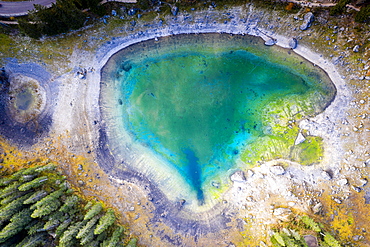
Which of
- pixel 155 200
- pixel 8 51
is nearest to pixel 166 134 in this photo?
pixel 155 200

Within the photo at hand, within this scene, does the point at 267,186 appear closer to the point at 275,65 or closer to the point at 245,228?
the point at 245,228

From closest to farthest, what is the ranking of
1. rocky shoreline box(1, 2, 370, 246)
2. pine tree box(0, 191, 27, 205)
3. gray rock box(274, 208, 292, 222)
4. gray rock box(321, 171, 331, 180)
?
pine tree box(0, 191, 27, 205) → gray rock box(274, 208, 292, 222) → gray rock box(321, 171, 331, 180) → rocky shoreline box(1, 2, 370, 246)

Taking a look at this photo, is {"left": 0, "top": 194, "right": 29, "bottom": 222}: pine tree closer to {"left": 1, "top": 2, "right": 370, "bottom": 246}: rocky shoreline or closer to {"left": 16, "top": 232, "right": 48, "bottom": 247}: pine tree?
{"left": 16, "top": 232, "right": 48, "bottom": 247}: pine tree

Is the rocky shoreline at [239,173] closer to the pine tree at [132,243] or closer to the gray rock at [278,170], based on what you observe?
the gray rock at [278,170]

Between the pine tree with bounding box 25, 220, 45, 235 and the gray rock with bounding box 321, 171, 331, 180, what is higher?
the gray rock with bounding box 321, 171, 331, 180

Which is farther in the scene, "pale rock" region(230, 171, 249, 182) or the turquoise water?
the turquoise water

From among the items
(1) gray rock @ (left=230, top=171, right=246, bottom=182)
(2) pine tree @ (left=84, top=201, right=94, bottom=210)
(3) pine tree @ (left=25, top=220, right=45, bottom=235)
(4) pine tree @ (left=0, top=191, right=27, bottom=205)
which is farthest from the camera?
(1) gray rock @ (left=230, top=171, right=246, bottom=182)

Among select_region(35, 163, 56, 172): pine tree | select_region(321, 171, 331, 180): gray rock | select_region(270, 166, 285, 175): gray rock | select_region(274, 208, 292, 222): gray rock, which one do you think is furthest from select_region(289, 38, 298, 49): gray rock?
select_region(35, 163, 56, 172): pine tree
